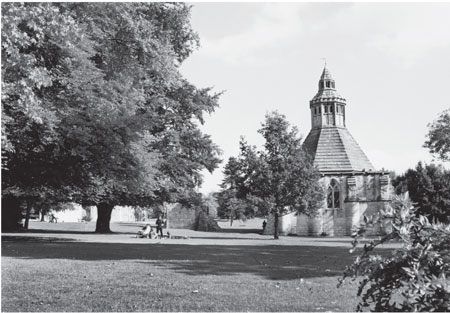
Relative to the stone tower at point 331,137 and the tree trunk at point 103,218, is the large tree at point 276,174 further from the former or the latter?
the stone tower at point 331,137

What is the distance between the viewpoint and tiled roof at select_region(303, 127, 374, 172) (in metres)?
52.2

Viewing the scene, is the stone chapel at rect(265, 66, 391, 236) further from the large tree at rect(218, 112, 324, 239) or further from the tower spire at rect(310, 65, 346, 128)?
the large tree at rect(218, 112, 324, 239)

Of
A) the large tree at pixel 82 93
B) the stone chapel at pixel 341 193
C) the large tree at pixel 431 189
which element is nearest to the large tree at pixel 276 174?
the large tree at pixel 82 93

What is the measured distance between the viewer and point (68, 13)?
1928 centimetres

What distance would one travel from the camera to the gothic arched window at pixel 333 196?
1998 inches

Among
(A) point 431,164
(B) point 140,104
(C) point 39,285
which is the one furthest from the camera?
(A) point 431,164

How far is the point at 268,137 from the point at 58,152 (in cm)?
1821

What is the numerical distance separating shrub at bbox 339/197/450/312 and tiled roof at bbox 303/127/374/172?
46862 mm

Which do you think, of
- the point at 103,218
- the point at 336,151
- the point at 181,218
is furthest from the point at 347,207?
the point at 103,218

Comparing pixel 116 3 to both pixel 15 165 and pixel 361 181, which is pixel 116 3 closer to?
pixel 15 165

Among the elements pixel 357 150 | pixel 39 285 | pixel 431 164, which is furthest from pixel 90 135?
pixel 431 164

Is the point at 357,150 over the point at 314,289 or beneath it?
over

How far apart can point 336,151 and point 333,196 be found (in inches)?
202

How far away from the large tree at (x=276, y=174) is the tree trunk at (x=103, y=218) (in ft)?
36.2
